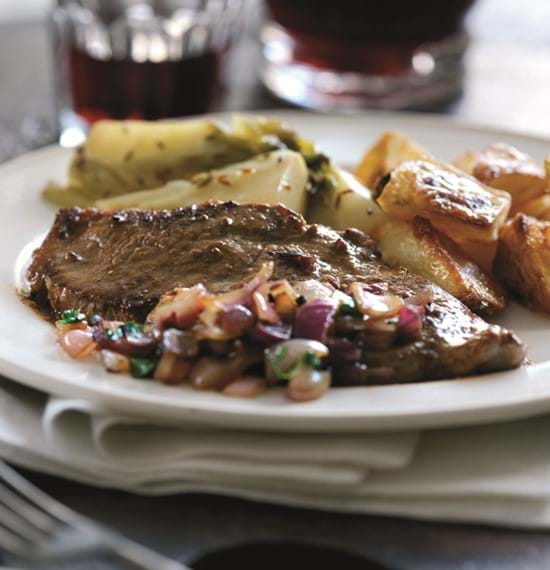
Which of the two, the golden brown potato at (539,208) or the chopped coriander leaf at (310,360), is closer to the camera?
the chopped coriander leaf at (310,360)

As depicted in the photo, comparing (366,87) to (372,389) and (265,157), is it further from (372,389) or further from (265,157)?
(372,389)

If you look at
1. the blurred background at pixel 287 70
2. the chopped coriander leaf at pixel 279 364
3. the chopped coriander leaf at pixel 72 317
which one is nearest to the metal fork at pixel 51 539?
the chopped coriander leaf at pixel 279 364

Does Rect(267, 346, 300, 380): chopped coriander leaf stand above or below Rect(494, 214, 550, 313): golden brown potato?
above

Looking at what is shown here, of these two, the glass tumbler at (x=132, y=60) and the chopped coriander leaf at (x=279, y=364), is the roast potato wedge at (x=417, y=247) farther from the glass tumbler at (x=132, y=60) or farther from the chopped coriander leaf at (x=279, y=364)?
the glass tumbler at (x=132, y=60)

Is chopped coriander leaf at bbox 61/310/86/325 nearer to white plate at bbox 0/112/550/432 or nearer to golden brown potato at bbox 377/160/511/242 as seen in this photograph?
white plate at bbox 0/112/550/432

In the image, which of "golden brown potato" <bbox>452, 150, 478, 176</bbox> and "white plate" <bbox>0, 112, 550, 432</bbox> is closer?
"white plate" <bbox>0, 112, 550, 432</bbox>

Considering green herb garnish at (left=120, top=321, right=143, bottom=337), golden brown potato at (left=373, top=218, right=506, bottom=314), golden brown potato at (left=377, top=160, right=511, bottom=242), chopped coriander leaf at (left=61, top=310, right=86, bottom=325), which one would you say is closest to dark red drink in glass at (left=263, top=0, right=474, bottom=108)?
golden brown potato at (left=377, top=160, right=511, bottom=242)
